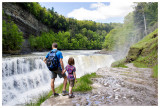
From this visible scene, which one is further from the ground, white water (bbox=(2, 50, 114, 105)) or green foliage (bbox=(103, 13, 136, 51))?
green foliage (bbox=(103, 13, 136, 51))

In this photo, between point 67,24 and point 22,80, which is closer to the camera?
point 22,80

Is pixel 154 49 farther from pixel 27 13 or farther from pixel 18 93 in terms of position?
pixel 27 13

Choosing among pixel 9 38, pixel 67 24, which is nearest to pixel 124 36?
pixel 9 38

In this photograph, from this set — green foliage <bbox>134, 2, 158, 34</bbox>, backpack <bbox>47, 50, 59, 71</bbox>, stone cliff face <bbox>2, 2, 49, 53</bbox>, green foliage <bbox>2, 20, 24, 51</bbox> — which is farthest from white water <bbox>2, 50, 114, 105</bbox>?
green foliage <bbox>134, 2, 158, 34</bbox>

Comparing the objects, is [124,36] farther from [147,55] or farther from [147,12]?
[147,55]

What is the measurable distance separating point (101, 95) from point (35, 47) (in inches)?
1007

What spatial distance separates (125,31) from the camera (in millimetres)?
27453

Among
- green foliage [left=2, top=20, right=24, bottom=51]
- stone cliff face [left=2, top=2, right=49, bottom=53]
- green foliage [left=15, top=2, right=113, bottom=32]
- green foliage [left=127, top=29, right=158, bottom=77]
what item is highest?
green foliage [left=15, top=2, right=113, bottom=32]

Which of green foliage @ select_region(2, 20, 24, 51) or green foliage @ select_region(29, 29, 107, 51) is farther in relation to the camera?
green foliage @ select_region(29, 29, 107, 51)

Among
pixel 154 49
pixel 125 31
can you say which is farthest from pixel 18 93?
pixel 125 31

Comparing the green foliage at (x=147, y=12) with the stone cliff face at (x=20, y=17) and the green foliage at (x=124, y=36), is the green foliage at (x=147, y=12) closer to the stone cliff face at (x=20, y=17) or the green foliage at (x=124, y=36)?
the green foliage at (x=124, y=36)

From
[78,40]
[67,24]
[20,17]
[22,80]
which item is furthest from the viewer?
[67,24]

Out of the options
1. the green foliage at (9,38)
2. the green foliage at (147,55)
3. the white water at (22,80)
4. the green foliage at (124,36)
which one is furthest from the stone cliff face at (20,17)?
the green foliage at (124,36)

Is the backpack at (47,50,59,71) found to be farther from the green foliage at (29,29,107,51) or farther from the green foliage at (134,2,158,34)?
the green foliage at (29,29,107,51)
